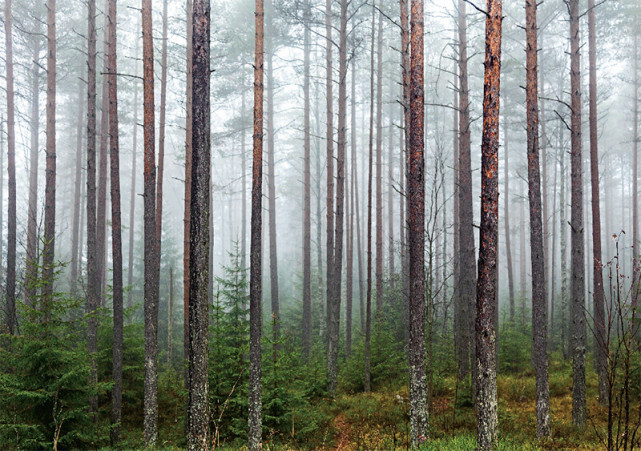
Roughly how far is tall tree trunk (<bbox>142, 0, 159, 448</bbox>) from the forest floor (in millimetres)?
4446

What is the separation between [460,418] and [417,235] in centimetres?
524

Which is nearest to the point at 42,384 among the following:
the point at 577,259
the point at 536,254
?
the point at 536,254

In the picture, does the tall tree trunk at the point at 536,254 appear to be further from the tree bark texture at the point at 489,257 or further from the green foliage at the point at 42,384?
the green foliage at the point at 42,384

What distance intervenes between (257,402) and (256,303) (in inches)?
84.3

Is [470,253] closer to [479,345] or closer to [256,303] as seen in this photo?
[479,345]

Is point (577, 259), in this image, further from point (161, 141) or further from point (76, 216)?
point (76, 216)

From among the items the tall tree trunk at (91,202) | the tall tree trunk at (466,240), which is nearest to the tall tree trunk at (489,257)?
the tall tree trunk at (466,240)

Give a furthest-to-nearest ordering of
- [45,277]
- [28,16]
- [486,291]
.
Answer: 1. [28,16]
2. [45,277]
3. [486,291]

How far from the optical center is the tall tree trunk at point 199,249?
23.3 feet

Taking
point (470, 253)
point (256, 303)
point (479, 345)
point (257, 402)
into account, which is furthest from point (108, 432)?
point (470, 253)

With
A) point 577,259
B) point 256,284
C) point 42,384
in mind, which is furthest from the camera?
point 577,259

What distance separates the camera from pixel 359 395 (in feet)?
43.8

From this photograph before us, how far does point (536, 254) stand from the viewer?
9.23 metres

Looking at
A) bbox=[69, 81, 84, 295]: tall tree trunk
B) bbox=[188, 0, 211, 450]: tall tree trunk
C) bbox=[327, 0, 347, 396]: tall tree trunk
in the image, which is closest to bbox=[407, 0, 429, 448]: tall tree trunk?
bbox=[188, 0, 211, 450]: tall tree trunk
